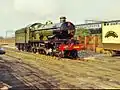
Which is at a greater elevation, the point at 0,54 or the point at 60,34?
the point at 60,34

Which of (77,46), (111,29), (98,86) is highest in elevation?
(111,29)

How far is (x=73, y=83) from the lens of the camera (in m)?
13.3

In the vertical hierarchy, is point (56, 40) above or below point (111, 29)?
below

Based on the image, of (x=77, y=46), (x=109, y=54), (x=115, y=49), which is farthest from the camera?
(x=109, y=54)

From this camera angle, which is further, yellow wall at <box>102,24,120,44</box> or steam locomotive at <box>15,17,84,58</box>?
yellow wall at <box>102,24,120,44</box>

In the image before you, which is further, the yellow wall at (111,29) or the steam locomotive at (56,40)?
the yellow wall at (111,29)

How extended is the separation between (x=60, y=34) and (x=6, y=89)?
673 inches

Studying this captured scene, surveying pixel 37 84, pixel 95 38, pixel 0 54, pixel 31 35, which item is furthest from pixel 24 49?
pixel 37 84

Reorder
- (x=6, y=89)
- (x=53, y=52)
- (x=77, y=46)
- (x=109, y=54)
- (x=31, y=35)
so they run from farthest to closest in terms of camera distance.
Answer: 1. (x=31, y=35)
2. (x=109, y=54)
3. (x=53, y=52)
4. (x=77, y=46)
5. (x=6, y=89)

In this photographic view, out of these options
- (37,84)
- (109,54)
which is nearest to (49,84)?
(37,84)

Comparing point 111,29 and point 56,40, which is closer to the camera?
point 56,40

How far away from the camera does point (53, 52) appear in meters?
28.3

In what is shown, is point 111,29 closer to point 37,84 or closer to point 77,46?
point 77,46

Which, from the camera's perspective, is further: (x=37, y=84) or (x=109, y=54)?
(x=109, y=54)
